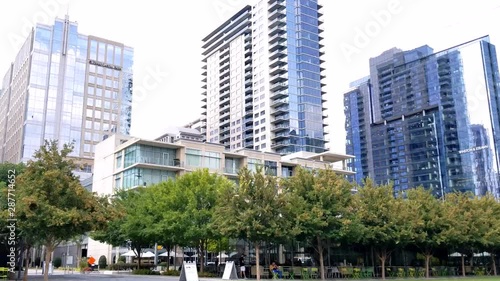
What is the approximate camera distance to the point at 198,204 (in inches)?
1821

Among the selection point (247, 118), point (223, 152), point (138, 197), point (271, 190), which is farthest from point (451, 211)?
point (247, 118)

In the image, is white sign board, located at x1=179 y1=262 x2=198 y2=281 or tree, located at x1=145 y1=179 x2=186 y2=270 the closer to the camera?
white sign board, located at x1=179 y1=262 x2=198 y2=281

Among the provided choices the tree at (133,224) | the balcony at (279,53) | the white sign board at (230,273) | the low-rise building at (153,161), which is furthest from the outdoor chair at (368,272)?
the balcony at (279,53)

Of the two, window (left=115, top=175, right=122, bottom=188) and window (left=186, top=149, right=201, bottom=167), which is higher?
window (left=186, top=149, right=201, bottom=167)

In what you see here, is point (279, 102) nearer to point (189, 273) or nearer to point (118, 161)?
point (118, 161)

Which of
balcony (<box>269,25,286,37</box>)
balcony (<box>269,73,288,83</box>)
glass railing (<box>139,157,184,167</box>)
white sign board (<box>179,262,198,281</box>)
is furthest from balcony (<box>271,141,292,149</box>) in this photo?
white sign board (<box>179,262,198,281</box>)

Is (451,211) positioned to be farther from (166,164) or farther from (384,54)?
(384,54)

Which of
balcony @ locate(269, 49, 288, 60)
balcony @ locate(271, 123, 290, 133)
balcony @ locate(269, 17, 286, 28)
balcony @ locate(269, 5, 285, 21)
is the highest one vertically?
balcony @ locate(269, 5, 285, 21)

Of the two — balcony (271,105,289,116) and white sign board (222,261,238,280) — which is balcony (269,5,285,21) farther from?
white sign board (222,261,238,280)

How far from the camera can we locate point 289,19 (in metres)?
140

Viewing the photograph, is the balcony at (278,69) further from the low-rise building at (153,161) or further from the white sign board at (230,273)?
the white sign board at (230,273)

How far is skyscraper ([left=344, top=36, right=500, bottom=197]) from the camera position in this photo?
146 metres

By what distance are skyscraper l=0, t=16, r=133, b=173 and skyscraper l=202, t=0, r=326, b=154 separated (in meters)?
32.6

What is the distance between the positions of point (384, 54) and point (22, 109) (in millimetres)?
130948
